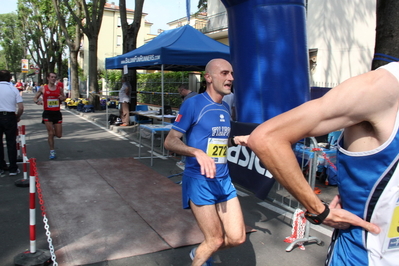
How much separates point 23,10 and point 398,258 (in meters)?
47.7

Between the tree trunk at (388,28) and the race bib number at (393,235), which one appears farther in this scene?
the tree trunk at (388,28)

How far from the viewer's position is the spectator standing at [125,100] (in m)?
13.7

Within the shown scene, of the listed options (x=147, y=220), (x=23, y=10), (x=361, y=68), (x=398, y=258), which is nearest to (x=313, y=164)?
(x=147, y=220)

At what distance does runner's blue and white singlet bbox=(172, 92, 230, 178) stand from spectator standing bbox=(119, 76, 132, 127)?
11.1 m

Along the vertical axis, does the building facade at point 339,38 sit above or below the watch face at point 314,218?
above

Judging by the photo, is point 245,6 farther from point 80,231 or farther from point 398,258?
point 398,258

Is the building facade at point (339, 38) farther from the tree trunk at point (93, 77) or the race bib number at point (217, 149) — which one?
the race bib number at point (217, 149)

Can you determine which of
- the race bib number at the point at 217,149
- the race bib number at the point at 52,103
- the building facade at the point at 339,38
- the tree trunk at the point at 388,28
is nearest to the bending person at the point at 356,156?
the race bib number at the point at 217,149

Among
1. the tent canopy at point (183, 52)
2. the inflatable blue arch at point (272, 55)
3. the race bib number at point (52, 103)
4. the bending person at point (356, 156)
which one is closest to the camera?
the bending person at point (356, 156)

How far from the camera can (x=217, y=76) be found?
10.1ft

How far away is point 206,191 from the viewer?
2.83 m

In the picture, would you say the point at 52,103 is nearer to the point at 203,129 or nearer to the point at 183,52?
the point at 183,52

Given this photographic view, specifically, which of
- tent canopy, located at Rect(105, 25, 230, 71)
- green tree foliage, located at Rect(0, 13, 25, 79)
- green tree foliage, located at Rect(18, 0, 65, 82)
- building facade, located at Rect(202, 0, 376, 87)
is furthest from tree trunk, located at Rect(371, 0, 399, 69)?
green tree foliage, located at Rect(0, 13, 25, 79)

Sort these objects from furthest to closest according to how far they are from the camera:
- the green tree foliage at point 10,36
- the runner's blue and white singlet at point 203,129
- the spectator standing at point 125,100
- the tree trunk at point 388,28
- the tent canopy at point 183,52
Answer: the green tree foliage at point 10,36 < the spectator standing at point 125,100 < the tent canopy at point 183,52 < the tree trunk at point 388,28 < the runner's blue and white singlet at point 203,129
